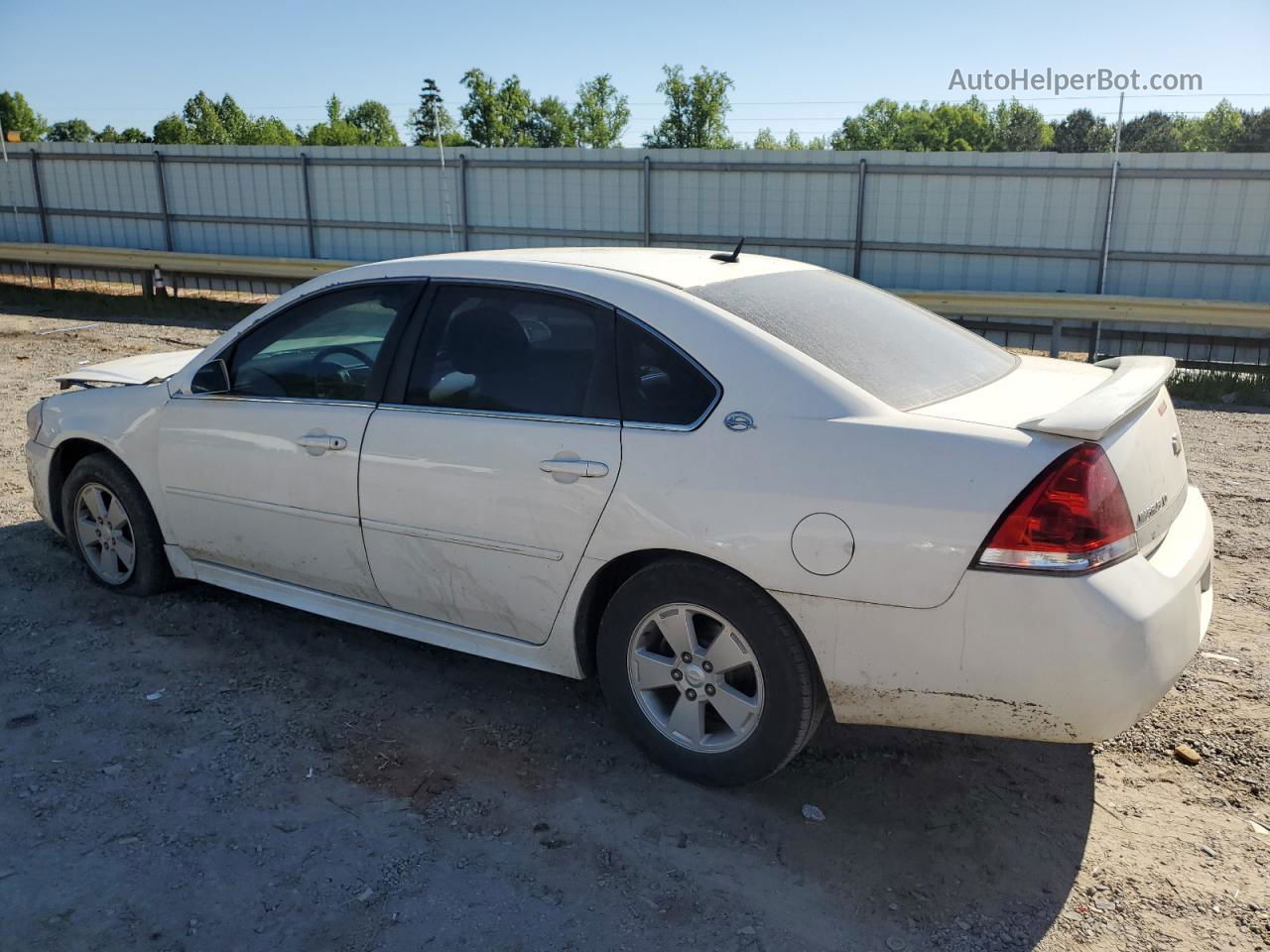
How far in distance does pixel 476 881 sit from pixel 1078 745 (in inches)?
86.8

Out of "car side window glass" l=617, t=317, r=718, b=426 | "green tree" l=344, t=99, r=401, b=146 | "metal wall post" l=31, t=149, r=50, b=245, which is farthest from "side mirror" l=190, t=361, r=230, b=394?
"green tree" l=344, t=99, r=401, b=146

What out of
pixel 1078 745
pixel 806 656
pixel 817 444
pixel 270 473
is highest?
pixel 817 444

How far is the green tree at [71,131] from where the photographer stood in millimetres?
111688

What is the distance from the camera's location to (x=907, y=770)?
346cm

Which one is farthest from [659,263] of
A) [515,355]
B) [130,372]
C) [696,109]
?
[696,109]

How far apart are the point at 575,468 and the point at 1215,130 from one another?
108 meters

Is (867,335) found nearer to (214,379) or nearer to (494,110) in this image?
(214,379)

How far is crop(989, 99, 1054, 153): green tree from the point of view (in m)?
92.3

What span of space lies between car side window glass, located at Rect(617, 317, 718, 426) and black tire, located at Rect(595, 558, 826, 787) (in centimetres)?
47

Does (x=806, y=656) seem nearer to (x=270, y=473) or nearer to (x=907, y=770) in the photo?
(x=907, y=770)

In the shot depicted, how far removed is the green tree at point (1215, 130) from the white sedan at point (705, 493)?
9164 cm

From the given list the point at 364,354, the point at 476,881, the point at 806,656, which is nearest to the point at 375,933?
the point at 476,881

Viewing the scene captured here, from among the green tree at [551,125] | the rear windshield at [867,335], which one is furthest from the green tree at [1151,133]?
the rear windshield at [867,335]

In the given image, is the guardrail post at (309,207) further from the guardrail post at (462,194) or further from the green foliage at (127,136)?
the green foliage at (127,136)
